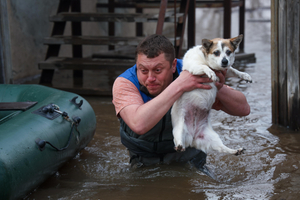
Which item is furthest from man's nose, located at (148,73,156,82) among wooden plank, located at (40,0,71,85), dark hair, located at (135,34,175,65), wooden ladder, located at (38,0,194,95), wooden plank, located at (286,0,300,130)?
wooden plank, located at (40,0,71,85)

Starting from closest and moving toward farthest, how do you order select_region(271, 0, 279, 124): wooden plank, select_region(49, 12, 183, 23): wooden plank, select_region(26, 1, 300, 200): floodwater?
1. select_region(26, 1, 300, 200): floodwater
2. select_region(271, 0, 279, 124): wooden plank
3. select_region(49, 12, 183, 23): wooden plank

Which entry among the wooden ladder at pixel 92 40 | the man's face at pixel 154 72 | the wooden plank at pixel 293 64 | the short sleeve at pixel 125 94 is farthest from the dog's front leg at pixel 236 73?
the wooden ladder at pixel 92 40

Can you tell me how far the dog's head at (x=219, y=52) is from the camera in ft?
7.91

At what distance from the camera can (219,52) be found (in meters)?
2.44

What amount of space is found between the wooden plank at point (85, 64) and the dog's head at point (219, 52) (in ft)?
9.82

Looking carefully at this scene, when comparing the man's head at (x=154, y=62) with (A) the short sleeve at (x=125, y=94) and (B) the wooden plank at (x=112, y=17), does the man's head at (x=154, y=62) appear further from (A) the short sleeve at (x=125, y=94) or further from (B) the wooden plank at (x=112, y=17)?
(B) the wooden plank at (x=112, y=17)

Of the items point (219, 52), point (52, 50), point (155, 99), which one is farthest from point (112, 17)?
point (155, 99)

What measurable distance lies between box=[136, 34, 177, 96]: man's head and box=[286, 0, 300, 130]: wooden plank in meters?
1.96

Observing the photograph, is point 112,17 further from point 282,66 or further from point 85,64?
point 282,66

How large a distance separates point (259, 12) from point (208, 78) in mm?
21327

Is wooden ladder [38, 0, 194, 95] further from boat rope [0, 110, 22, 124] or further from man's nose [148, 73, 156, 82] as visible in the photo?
man's nose [148, 73, 156, 82]

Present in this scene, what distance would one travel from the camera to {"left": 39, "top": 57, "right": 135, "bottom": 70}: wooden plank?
5.54 meters

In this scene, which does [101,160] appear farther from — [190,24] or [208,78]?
[190,24]

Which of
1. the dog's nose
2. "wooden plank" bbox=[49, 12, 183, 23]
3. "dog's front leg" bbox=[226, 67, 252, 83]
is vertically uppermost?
"wooden plank" bbox=[49, 12, 183, 23]
